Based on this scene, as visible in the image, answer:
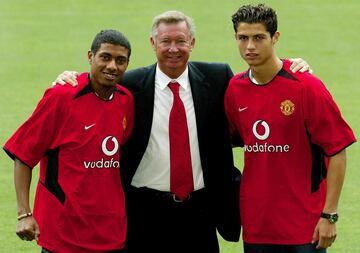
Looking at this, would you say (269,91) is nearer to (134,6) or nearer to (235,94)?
(235,94)

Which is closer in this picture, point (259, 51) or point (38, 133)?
point (38, 133)

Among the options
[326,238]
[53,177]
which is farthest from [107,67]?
[326,238]

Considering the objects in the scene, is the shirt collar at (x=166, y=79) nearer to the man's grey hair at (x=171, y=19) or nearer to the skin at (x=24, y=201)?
the man's grey hair at (x=171, y=19)

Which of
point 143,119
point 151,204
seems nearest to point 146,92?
point 143,119

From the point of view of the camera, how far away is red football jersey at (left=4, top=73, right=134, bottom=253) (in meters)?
6.71

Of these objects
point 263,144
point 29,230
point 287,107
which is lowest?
point 29,230

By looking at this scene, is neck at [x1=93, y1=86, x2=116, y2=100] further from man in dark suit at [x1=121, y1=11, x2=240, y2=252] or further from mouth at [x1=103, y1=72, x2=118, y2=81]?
man in dark suit at [x1=121, y1=11, x2=240, y2=252]

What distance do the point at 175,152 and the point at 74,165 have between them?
2.32 ft

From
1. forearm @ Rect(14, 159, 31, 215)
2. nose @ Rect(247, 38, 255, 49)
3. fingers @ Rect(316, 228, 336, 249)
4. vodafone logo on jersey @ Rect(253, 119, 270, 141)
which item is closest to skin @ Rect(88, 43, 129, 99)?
forearm @ Rect(14, 159, 31, 215)

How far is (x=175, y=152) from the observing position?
7129 mm

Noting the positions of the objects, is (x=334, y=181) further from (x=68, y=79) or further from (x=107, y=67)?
(x=68, y=79)

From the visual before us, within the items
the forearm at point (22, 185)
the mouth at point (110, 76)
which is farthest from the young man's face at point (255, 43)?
the forearm at point (22, 185)

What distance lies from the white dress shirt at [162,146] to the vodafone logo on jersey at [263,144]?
0.45 meters

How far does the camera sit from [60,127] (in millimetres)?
6742
